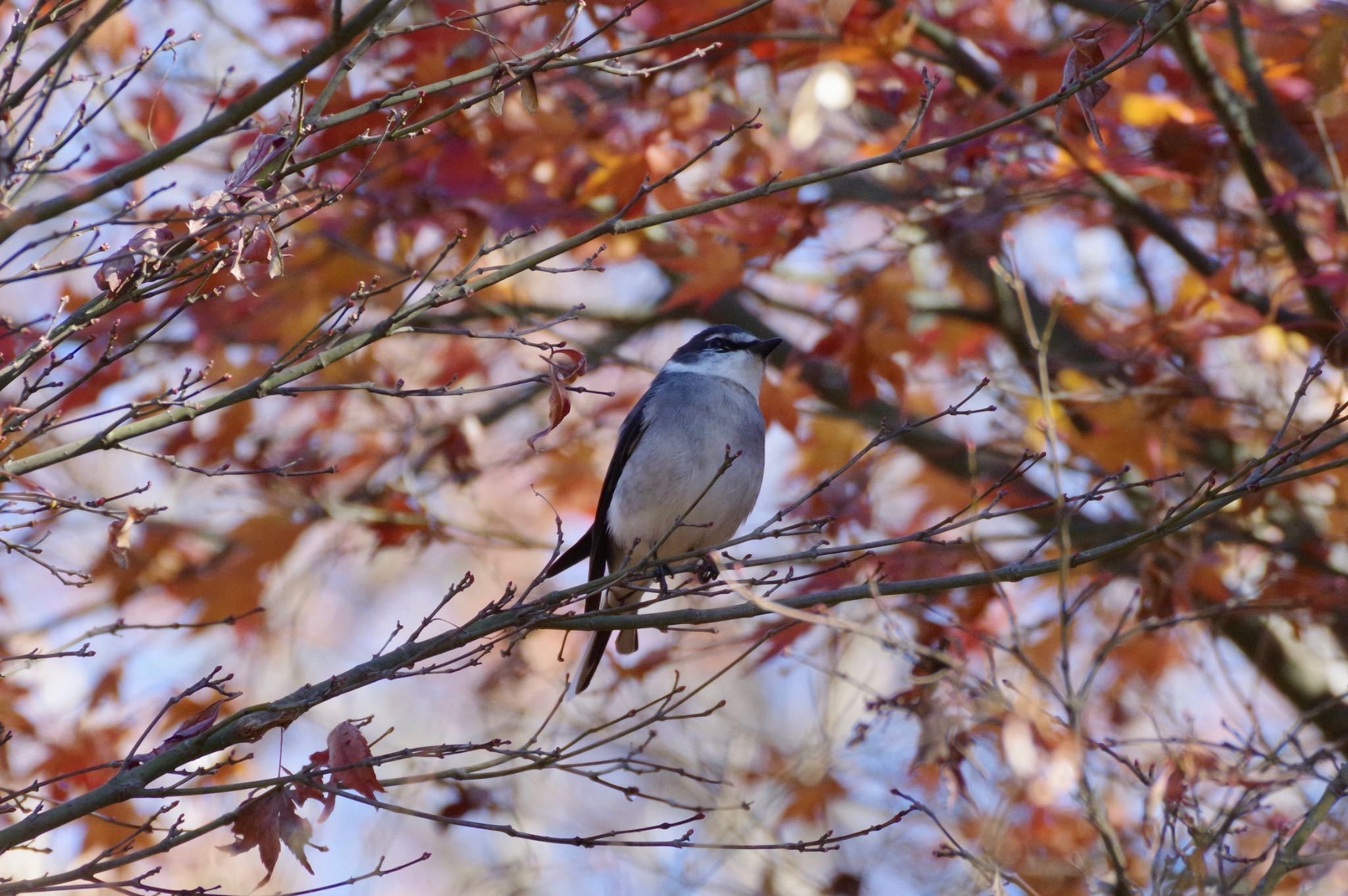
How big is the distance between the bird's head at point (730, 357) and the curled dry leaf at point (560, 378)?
7.97 feet

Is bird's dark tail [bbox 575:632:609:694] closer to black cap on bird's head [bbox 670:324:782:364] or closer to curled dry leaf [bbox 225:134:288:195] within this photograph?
black cap on bird's head [bbox 670:324:782:364]

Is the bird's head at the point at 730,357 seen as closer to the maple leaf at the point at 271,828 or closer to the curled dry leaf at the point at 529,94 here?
the curled dry leaf at the point at 529,94

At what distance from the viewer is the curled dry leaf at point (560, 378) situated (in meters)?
3.06

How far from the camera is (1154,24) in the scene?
482 centimetres

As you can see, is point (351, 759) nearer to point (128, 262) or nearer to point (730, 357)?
point (128, 262)

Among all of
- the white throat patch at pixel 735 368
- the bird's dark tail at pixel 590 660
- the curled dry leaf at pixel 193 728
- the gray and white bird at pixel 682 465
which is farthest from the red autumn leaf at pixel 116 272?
the white throat patch at pixel 735 368

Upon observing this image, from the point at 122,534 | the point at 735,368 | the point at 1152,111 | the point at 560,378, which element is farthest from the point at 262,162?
the point at 1152,111

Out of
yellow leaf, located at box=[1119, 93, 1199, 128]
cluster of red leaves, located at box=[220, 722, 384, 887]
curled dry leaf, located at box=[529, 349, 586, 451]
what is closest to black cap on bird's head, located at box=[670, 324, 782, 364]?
yellow leaf, located at box=[1119, 93, 1199, 128]

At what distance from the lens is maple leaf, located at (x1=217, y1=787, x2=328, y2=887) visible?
2.74 meters

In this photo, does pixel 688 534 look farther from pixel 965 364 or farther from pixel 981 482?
pixel 965 364

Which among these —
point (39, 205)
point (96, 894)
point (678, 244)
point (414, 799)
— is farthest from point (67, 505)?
point (96, 894)

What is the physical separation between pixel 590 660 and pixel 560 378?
6.43 feet

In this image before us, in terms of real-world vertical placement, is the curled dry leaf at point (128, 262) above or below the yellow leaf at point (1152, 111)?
below

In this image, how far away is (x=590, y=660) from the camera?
482cm
